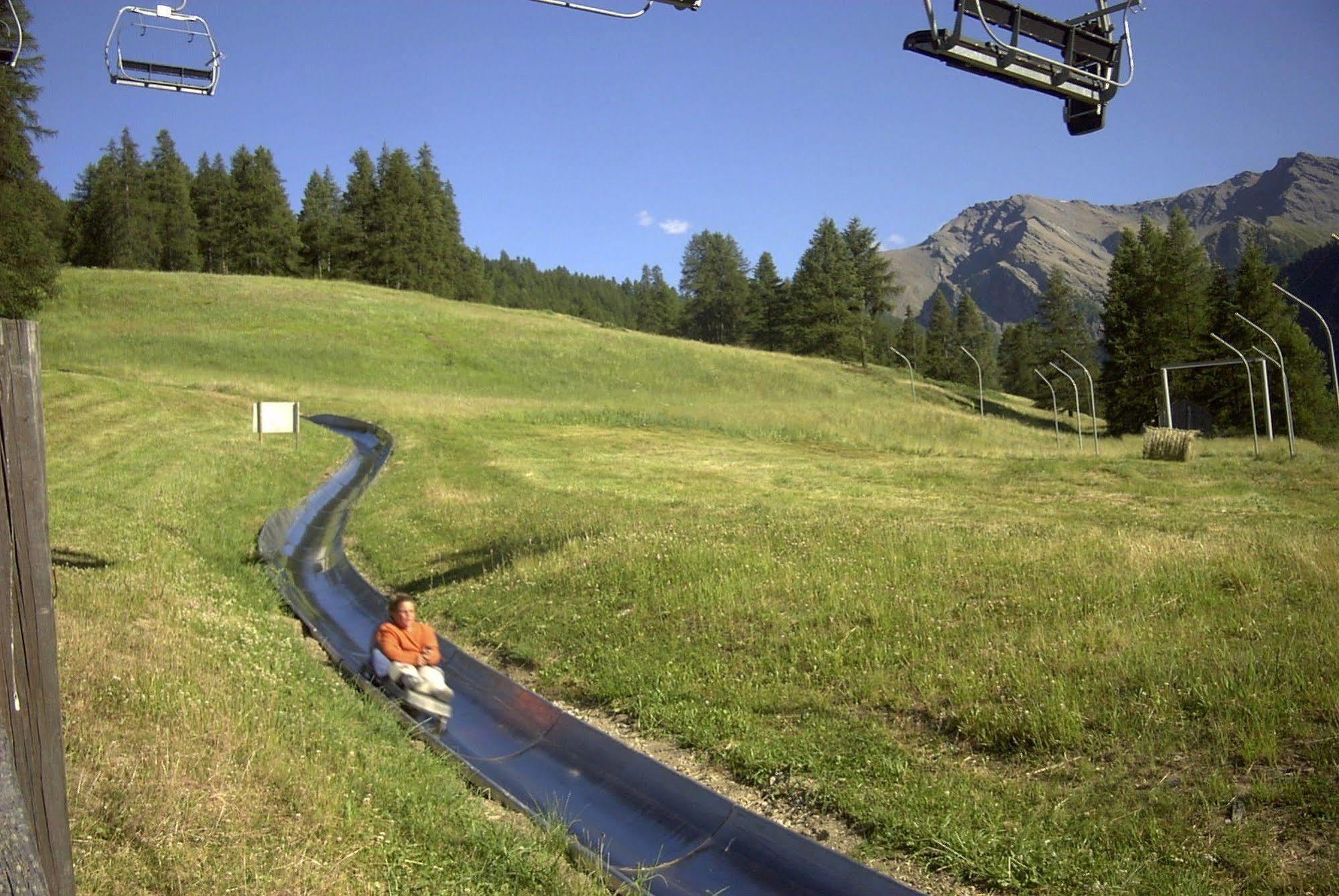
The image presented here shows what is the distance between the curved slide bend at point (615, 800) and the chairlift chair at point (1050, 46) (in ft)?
Answer: 26.8

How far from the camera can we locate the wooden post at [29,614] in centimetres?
346

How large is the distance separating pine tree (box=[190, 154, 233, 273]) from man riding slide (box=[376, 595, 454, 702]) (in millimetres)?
108601

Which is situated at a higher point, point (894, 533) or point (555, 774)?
point (894, 533)

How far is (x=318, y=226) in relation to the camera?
116000mm

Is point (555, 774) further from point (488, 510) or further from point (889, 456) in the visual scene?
point (889, 456)

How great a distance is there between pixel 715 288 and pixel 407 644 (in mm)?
118894

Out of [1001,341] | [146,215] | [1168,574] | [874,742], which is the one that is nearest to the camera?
[874,742]

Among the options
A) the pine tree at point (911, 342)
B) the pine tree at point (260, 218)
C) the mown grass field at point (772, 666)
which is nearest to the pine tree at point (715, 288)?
the pine tree at point (911, 342)

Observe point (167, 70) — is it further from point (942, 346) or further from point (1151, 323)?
point (942, 346)

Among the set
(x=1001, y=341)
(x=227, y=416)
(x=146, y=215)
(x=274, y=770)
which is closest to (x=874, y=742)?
(x=274, y=770)

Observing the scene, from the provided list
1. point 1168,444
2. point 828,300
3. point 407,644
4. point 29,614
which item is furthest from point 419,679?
point 828,300

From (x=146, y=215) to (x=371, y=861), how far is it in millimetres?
111351

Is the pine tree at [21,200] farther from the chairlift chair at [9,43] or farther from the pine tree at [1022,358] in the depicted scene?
the pine tree at [1022,358]

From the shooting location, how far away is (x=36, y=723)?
→ 361cm
